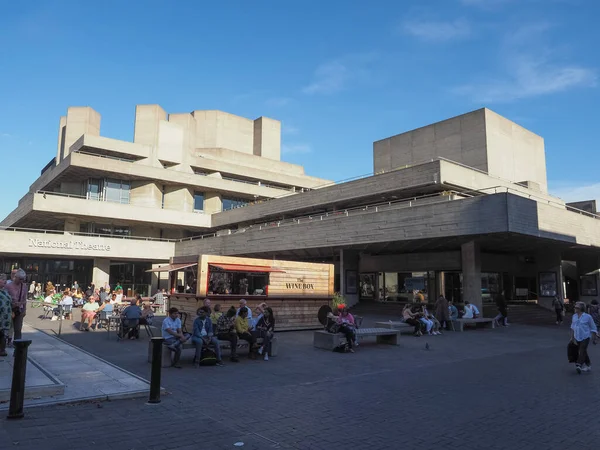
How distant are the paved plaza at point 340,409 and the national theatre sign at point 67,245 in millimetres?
31175

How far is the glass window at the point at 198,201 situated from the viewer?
2051 inches

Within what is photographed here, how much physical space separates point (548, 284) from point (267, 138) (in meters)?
45.6

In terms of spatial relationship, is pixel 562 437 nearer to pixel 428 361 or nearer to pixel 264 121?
pixel 428 361

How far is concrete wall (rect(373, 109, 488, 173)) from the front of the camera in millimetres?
42750

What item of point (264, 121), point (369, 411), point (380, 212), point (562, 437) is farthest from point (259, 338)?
point (264, 121)

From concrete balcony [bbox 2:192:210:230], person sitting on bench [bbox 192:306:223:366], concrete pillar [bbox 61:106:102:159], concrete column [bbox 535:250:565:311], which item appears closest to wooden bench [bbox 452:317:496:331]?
concrete column [bbox 535:250:565:311]

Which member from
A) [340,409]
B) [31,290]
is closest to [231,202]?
[31,290]

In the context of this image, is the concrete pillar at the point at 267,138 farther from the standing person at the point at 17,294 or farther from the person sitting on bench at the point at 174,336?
the standing person at the point at 17,294

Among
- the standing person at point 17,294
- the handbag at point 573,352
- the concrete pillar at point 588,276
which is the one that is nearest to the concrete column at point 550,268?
the concrete pillar at point 588,276

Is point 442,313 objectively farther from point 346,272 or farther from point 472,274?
point 346,272

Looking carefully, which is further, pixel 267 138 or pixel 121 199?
pixel 267 138

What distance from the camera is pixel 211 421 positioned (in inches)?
238

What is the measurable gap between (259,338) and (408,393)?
16.5 ft

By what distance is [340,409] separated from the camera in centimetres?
680
